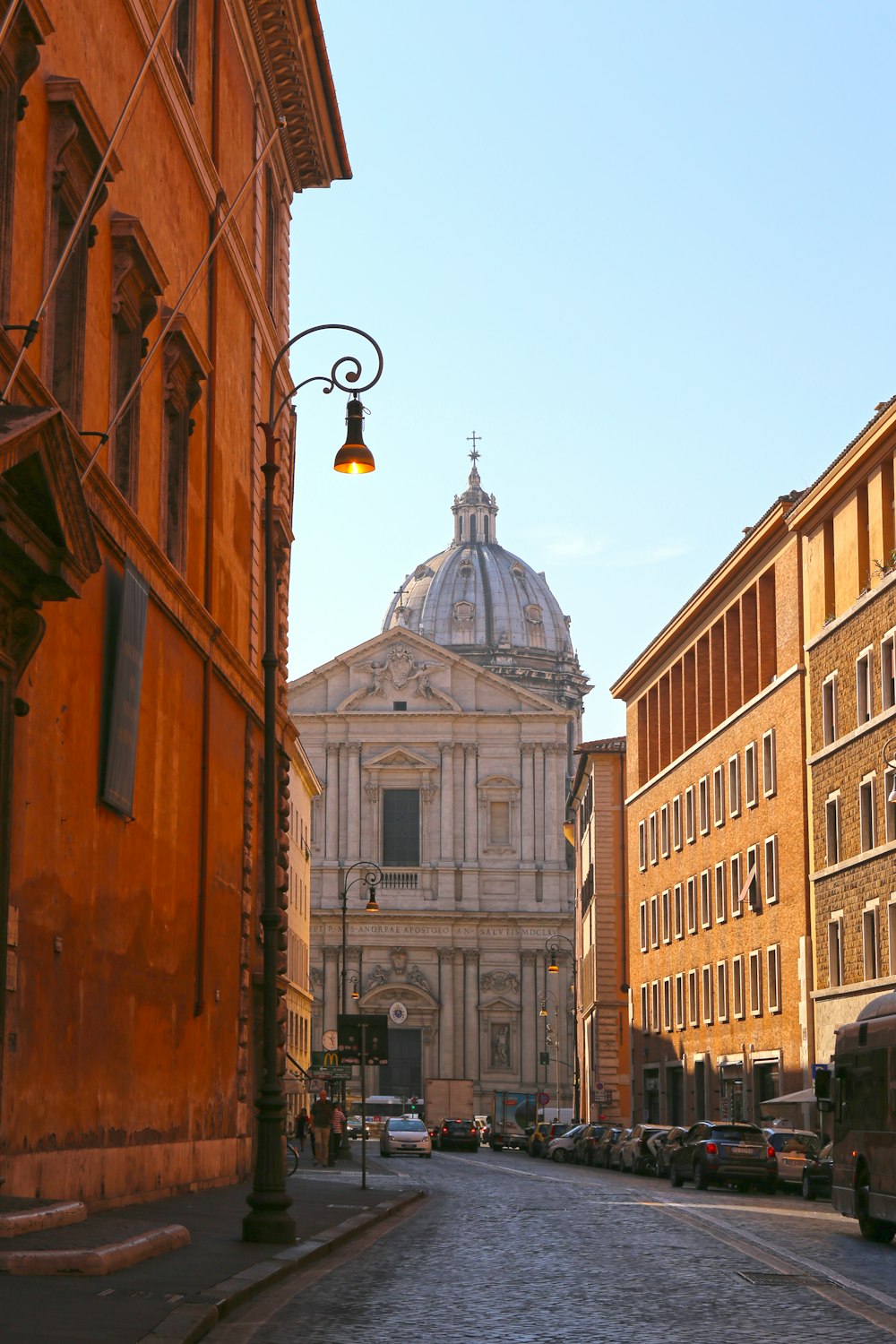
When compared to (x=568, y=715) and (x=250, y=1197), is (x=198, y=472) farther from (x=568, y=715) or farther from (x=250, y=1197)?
(x=568, y=715)

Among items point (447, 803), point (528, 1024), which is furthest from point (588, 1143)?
point (447, 803)

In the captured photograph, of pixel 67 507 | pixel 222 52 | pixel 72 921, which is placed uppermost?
pixel 222 52

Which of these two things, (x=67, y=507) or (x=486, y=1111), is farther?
(x=486, y=1111)

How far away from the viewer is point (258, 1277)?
45.7 feet

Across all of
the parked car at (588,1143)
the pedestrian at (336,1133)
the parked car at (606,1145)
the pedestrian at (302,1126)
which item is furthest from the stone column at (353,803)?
the pedestrian at (336,1133)

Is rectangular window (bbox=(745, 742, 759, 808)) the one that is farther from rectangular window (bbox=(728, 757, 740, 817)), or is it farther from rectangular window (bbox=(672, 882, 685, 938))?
rectangular window (bbox=(672, 882, 685, 938))

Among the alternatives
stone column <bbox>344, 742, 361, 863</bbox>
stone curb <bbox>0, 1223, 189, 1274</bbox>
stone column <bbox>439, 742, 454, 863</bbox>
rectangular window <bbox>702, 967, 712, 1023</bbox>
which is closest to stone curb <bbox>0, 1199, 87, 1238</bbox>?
stone curb <bbox>0, 1223, 189, 1274</bbox>

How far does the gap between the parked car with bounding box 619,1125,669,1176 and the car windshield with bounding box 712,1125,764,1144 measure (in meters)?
9.73

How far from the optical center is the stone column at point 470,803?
9619 cm

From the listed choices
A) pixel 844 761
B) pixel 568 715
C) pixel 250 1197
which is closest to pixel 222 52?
pixel 250 1197

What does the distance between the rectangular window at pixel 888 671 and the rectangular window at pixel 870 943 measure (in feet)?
13.3

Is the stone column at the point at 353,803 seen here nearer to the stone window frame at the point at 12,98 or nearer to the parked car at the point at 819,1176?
the parked car at the point at 819,1176

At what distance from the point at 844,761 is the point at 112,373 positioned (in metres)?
25.4

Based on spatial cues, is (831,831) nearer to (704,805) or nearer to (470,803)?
(704,805)
